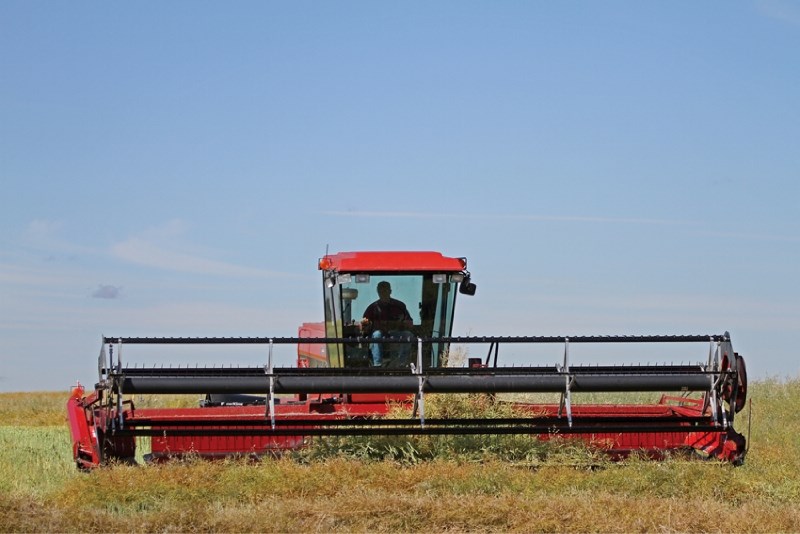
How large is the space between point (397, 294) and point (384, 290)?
0.46 feet

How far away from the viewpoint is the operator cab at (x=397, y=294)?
11.1m

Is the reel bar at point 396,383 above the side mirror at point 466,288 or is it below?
below

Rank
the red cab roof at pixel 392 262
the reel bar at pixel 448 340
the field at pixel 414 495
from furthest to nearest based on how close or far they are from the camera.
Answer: the red cab roof at pixel 392 262, the reel bar at pixel 448 340, the field at pixel 414 495

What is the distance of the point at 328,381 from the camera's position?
29.6 ft

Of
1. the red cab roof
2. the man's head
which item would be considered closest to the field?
the man's head

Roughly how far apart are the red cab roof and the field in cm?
241

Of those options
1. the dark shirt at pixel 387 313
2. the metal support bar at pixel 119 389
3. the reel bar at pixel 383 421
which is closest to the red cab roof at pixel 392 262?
the dark shirt at pixel 387 313

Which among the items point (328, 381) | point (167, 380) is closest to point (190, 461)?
point (167, 380)

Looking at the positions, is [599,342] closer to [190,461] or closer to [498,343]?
[498,343]

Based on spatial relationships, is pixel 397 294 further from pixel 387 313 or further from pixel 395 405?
pixel 395 405

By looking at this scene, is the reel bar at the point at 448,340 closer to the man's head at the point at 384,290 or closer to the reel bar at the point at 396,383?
the reel bar at the point at 396,383

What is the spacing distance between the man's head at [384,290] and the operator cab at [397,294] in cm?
1

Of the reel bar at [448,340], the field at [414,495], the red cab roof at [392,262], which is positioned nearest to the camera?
the field at [414,495]

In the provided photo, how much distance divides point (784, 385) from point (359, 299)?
44.2 feet
